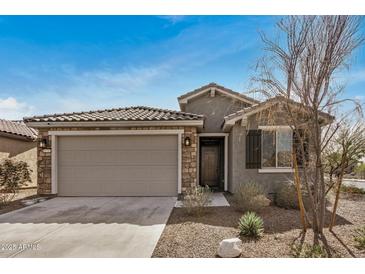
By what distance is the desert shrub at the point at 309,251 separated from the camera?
154 inches

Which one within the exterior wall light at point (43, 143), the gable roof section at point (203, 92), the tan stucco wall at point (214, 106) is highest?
the gable roof section at point (203, 92)

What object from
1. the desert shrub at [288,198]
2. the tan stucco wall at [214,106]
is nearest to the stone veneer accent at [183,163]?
the tan stucco wall at [214,106]

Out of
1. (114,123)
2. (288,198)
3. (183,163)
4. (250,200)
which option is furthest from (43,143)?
(288,198)

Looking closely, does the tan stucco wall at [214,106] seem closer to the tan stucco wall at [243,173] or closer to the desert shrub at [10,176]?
the tan stucco wall at [243,173]

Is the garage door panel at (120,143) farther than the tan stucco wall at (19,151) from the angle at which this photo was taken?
No

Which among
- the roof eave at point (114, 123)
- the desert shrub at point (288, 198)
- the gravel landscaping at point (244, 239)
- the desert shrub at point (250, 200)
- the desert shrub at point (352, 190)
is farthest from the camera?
the desert shrub at point (352, 190)

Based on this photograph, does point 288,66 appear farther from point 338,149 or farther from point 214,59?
point 214,59

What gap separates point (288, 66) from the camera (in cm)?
470

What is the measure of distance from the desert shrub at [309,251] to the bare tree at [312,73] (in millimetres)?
350

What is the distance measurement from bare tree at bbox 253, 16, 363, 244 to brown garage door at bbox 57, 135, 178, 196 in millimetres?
5284

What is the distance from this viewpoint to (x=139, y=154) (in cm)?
947

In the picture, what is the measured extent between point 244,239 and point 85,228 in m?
3.77

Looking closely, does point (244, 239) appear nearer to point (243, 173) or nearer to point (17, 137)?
point (243, 173)
